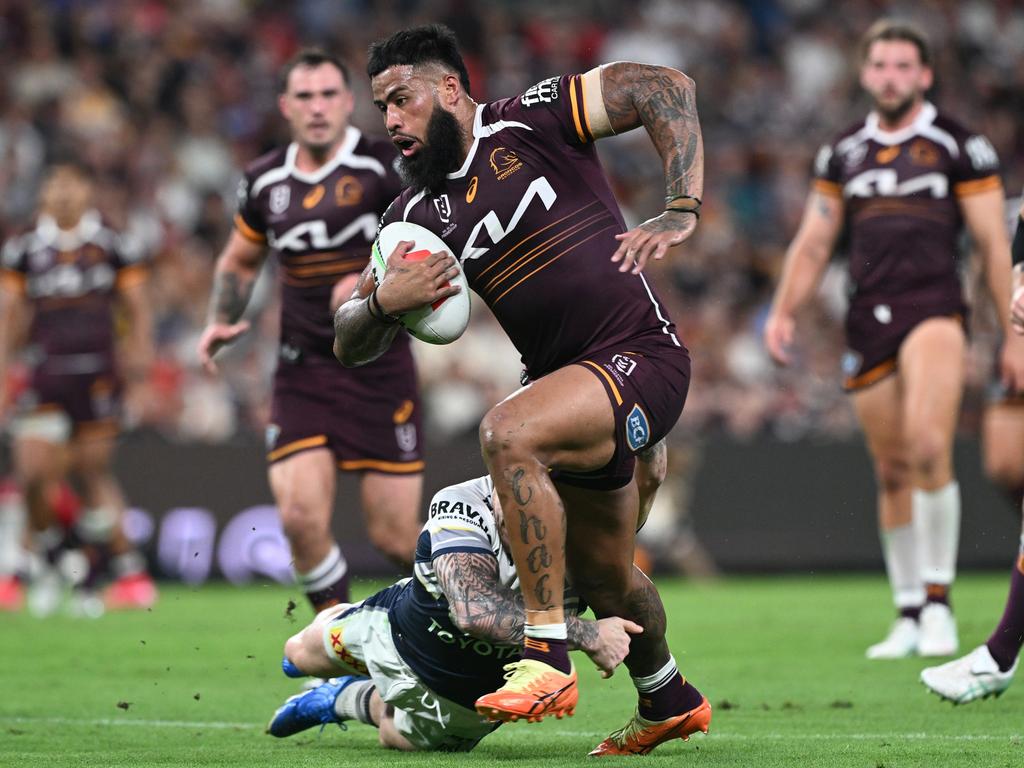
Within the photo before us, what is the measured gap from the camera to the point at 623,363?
579 cm

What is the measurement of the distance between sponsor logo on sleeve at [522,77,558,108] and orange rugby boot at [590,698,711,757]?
2.22 metres

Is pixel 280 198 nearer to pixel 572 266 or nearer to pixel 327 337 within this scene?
pixel 327 337

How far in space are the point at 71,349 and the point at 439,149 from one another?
Answer: 7.69 m

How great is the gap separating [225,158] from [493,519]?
13.5 metres

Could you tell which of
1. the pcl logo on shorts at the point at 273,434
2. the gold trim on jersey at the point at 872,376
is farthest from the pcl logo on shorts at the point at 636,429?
the gold trim on jersey at the point at 872,376

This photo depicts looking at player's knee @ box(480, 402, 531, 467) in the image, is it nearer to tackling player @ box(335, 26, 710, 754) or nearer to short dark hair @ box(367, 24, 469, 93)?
tackling player @ box(335, 26, 710, 754)

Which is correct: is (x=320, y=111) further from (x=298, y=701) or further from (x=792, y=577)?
(x=792, y=577)

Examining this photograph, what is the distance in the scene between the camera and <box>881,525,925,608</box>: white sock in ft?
31.3

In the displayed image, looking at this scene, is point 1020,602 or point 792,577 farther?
point 792,577

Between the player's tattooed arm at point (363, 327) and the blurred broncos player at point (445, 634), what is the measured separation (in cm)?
62

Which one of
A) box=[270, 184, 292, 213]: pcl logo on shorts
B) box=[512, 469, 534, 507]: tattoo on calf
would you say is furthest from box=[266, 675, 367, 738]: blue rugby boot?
box=[270, 184, 292, 213]: pcl logo on shorts

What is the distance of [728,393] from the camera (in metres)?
16.9

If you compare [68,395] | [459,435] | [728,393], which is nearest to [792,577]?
[728,393]

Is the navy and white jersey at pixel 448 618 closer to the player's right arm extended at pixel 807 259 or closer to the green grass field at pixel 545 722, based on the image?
the green grass field at pixel 545 722
